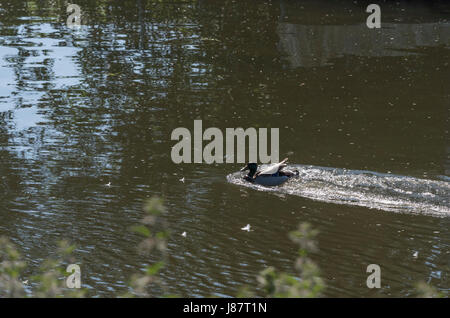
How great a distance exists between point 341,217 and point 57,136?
7188 mm

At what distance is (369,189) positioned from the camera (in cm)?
1538

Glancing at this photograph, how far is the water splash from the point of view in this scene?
14742 millimetres

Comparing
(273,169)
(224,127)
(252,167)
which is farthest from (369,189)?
(224,127)

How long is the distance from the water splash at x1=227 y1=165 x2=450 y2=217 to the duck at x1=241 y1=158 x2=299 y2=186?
0.10 m

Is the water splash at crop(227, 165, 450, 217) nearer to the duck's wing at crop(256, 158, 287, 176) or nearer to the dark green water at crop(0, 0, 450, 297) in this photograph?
the dark green water at crop(0, 0, 450, 297)

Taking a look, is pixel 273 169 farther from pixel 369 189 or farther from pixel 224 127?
pixel 224 127

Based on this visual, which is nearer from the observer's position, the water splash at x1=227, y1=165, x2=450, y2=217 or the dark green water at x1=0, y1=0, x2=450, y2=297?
the dark green water at x1=0, y1=0, x2=450, y2=297

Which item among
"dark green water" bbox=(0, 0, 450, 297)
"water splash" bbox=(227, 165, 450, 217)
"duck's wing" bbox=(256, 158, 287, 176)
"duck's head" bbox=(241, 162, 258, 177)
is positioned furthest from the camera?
"duck's head" bbox=(241, 162, 258, 177)

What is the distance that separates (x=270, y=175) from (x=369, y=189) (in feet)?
6.43

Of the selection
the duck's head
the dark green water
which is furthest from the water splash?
the duck's head

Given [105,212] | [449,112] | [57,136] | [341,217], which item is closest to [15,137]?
[57,136]

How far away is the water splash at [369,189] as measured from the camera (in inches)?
580

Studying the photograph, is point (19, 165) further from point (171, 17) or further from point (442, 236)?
point (171, 17)

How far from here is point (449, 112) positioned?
800 inches
